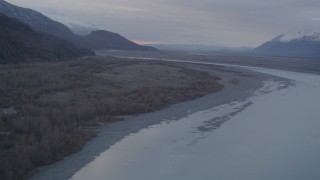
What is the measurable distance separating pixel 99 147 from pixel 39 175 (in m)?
4.04

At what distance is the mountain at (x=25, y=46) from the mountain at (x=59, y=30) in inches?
1295

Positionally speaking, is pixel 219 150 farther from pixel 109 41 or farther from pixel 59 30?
pixel 109 41

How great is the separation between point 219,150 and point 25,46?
45746 millimetres

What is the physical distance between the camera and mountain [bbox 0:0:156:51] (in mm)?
123475

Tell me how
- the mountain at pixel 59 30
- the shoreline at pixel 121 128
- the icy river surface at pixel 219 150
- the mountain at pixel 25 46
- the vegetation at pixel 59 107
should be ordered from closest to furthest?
the shoreline at pixel 121 128
the icy river surface at pixel 219 150
the vegetation at pixel 59 107
the mountain at pixel 25 46
the mountain at pixel 59 30

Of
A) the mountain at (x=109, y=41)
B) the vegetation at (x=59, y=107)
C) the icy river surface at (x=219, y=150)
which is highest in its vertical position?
the vegetation at (x=59, y=107)

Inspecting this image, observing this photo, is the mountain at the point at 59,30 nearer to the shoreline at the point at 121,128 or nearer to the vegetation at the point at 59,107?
the vegetation at the point at 59,107

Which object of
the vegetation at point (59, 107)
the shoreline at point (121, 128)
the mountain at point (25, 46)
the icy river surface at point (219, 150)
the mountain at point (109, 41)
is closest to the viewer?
the shoreline at point (121, 128)

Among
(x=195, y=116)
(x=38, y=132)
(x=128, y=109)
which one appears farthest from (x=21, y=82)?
(x=38, y=132)

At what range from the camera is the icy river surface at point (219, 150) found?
1537 centimetres

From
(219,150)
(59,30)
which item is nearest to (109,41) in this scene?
(59,30)

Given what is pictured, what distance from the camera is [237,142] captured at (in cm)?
2044

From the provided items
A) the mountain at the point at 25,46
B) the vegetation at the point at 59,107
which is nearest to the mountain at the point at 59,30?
the mountain at the point at 25,46

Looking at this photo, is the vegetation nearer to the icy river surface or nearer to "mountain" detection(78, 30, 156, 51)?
the icy river surface
